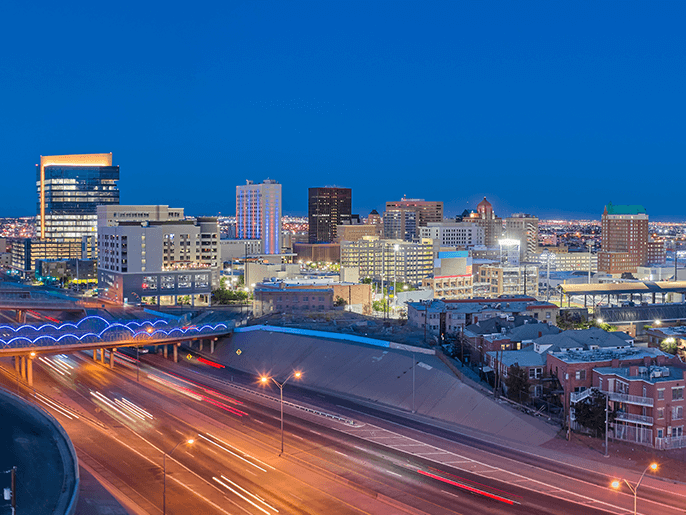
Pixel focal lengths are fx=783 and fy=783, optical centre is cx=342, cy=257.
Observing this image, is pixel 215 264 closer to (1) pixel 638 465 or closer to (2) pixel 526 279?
(2) pixel 526 279

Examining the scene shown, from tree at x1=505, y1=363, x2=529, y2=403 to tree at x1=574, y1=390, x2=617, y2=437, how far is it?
5631 millimetres

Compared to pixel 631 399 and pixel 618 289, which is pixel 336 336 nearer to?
pixel 631 399

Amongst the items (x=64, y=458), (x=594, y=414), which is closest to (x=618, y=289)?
(x=594, y=414)

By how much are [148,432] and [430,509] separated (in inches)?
815

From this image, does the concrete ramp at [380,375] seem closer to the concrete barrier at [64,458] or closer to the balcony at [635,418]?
the balcony at [635,418]

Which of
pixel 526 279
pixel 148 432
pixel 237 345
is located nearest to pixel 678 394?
A: pixel 148 432

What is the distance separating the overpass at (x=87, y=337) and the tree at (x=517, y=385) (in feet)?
112

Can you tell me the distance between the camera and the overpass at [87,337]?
209 feet

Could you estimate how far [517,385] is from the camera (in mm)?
Answer: 54281

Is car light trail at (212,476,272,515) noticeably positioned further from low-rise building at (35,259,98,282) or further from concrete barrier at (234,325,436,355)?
low-rise building at (35,259,98,282)

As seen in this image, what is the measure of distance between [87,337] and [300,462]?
1308 inches

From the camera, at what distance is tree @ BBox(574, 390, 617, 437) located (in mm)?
47375

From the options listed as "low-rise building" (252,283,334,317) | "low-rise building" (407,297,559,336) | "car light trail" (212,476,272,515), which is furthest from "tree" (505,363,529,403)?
"low-rise building" (252,283,334,317)

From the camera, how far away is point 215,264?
140000mm
